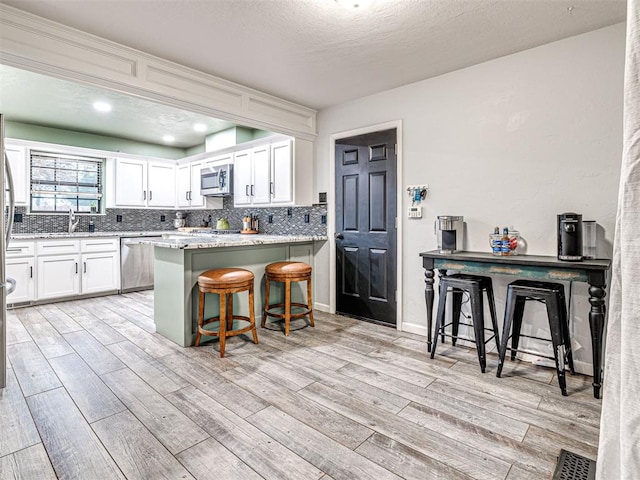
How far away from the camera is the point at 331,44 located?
2.65 meters

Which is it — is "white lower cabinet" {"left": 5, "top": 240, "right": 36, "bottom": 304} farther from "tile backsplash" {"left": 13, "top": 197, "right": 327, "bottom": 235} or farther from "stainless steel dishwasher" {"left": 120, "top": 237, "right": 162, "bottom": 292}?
"stainless steel dishwasher" {"left": 120, "top": 237, "right": 162, "bottom": 292}

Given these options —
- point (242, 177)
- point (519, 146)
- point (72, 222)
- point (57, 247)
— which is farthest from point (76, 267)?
point (519, 146)

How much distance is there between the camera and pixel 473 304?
2.60m

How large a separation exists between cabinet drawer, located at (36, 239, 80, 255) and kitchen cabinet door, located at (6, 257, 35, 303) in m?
0.18

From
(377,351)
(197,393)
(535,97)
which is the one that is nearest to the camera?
(197,393)

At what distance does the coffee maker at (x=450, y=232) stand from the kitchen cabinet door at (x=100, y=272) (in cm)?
473

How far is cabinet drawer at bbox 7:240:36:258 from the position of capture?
4.30 metres

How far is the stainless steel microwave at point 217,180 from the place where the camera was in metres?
5.15

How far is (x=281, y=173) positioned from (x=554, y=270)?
3.09m

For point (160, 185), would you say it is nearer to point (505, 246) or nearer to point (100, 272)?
point (100, 272)

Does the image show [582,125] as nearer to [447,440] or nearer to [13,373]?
[447,440]

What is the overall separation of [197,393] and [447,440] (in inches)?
61.0

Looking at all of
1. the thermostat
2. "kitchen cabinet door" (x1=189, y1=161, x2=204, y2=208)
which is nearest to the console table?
the thermostat

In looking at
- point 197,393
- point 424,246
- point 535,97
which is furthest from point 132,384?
point 535,97
